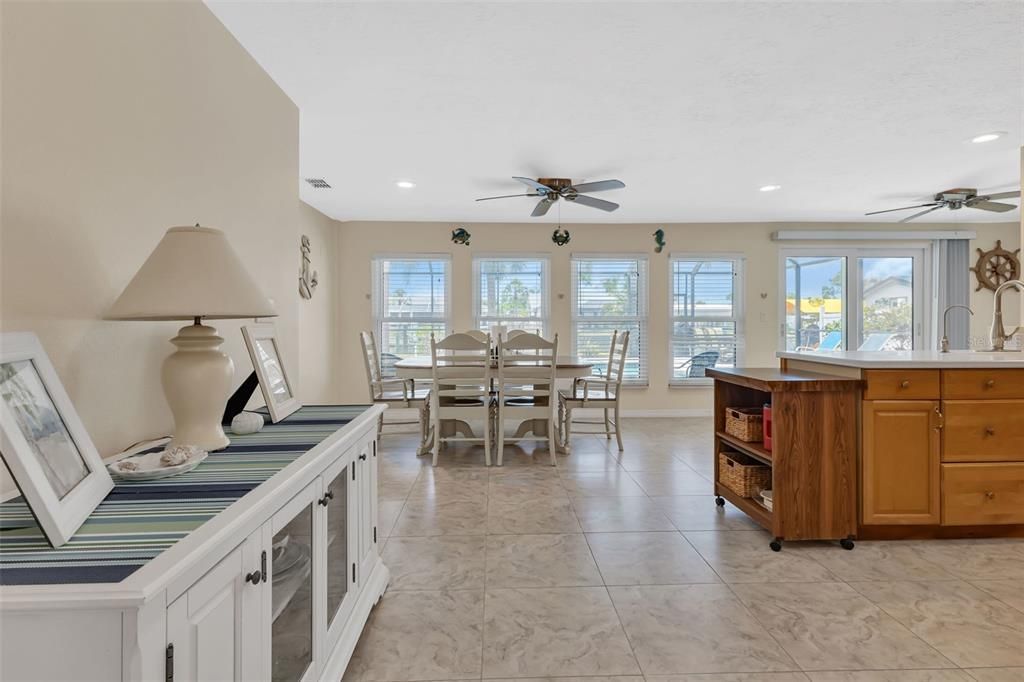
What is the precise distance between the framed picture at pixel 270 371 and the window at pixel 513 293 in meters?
4.33

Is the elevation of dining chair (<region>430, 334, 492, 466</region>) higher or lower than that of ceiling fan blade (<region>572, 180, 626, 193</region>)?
lower

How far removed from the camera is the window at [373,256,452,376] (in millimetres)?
6242

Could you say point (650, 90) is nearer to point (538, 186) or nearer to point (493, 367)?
point (538, 186)

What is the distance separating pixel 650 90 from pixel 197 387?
260cm

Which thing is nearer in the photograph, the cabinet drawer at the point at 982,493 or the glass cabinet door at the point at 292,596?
the glass cabinet door at the point at 292,596

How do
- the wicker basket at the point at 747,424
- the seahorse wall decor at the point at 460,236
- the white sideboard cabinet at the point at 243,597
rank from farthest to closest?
the seahorse wall decor at the point at 460,236
the wicker basket at the point at 747,424
the white sideboard cabinet at the point at 243,597

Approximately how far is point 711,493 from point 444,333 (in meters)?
3.80

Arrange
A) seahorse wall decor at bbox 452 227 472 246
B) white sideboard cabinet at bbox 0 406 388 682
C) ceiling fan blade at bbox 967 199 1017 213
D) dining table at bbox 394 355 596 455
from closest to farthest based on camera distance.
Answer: white sideboard cabinet at bbox 0 406 388 682 < dining table at bbox 394 355 596 455 < ceiling fan blade at bbox 967 199 1017 213 < seahorse wall decor at bbox 452 227 472 246

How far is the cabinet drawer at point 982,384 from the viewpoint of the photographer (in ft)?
8.16

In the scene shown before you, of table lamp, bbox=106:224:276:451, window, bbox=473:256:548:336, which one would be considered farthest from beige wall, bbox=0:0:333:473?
window, bbox=473:256:548:336

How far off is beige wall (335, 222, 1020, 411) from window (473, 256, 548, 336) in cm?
13

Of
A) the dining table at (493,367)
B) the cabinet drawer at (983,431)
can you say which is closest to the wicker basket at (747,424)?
the cabinet drawer at (983,431)

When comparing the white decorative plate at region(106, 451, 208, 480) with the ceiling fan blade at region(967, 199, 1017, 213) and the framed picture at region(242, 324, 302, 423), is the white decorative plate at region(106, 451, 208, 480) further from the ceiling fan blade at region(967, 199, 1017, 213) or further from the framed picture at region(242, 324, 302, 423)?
the ceiling fan blade at region(967, 199, 1017, 213)

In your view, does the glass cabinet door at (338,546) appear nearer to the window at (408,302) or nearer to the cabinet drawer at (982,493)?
the cabinet drawer at (982,493)
